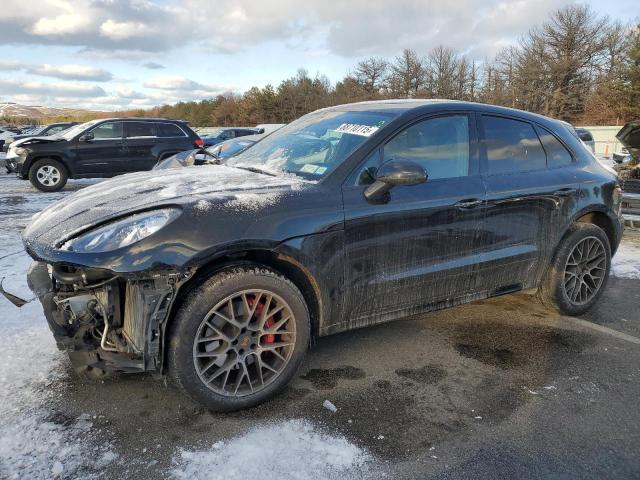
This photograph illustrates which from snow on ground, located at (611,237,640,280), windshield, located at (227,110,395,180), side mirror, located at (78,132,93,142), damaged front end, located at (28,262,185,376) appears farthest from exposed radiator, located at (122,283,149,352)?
side mirror, located at (78,132,93,142)

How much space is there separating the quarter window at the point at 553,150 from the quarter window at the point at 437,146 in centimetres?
87

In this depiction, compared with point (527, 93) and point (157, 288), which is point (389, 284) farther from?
point (527, 93)

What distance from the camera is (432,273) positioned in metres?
3.34

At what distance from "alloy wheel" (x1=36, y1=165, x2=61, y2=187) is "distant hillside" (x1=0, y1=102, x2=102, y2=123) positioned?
92665 millimetres

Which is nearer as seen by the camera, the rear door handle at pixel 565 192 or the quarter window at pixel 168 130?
the rear door handle at pixel 565 192

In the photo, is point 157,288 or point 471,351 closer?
point 157,288

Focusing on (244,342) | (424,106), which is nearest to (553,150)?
(424,106)

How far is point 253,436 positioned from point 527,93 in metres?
50.9

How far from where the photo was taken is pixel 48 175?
11578mm

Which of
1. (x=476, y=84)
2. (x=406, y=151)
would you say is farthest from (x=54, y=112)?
(x=406, y=151)

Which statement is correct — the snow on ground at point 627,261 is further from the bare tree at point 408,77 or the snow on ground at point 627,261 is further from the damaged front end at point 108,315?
the bare tree at point 408,77

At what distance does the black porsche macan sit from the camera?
2.57 metres

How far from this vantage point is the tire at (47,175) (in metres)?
11.5

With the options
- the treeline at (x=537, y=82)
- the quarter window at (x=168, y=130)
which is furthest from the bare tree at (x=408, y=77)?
the quarter window at (x=168, y=130)
